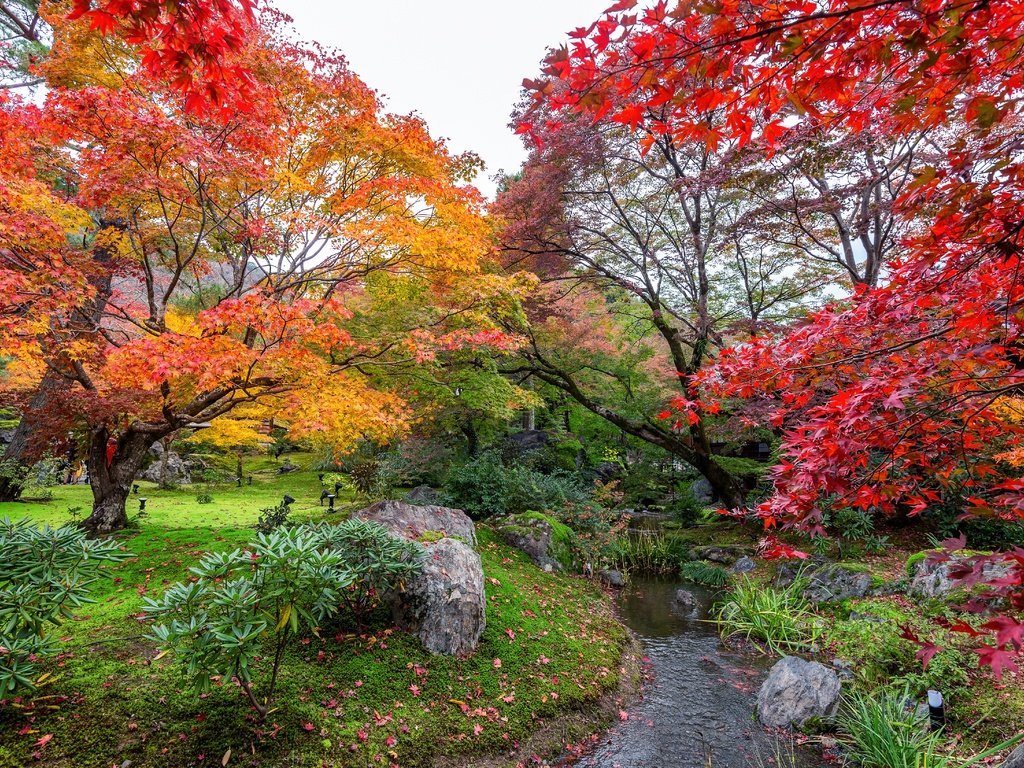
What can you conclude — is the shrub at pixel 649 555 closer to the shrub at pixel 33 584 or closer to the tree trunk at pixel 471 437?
the tree trunk at pixel 471 437

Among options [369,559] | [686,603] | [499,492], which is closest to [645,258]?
[499,492]

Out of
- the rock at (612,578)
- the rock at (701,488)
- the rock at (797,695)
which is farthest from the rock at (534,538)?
the rock at (701,488)

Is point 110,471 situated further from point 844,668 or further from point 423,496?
point 844,668

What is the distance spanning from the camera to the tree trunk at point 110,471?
A: 19.9 feet

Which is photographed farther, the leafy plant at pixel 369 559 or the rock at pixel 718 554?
the rock at pixel 718 554

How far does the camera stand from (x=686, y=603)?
24.6 feet

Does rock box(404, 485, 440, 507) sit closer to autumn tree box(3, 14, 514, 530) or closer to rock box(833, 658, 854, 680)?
autumn tree box(3, 14, 514, 530)

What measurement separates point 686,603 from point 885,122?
730 centimetres

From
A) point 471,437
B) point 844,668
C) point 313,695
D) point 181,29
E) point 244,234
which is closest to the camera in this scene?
point 181,29

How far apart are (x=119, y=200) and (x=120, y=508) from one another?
4.01m

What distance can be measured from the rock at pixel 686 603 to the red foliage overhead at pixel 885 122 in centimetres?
549

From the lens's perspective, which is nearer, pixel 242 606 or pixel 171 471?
pixel 242 606

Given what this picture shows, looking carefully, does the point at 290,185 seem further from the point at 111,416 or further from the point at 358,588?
the point at 358,588

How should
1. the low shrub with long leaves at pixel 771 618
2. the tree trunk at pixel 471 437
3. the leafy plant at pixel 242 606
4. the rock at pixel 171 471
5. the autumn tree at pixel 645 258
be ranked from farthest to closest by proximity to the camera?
the rock at pixel 171 471, the tree trunk at pixel 471 437, the autumn tree at pixel 645 258, the low shrub with long leaves at pixel 771 618, the leafy plant at pixel 242 606
